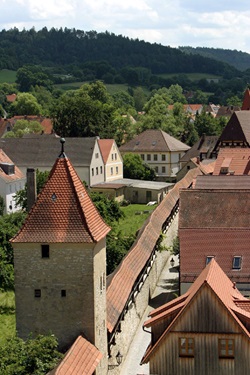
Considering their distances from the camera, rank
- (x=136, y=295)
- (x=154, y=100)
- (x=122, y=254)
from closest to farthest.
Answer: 1. (x=136, y=295)
2. (x=122, y=254)
3. (x=154, y=100)

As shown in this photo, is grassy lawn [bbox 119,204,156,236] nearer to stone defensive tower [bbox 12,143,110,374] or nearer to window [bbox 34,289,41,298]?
stone defensive tower [bbox 12,143,110,374]

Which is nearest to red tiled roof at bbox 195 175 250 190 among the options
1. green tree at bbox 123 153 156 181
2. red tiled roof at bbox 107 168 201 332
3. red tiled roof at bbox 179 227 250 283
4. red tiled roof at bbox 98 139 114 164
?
red tiled roof at bbox 107 168 201 332

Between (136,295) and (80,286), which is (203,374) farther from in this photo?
(136,295)

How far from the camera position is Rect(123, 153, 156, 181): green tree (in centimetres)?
9094

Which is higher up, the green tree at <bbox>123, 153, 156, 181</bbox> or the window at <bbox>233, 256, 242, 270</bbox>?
the window at <bbox>233, 256, 242, 270</bbox>

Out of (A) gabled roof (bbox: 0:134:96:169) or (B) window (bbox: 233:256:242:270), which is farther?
(A) gabled roof (bbox: 0:134:96:169)

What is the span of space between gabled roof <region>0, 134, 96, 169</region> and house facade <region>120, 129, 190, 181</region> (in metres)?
14.3

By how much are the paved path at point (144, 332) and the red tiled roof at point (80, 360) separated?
5604mm

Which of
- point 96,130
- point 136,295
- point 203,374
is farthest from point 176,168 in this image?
point 203,374

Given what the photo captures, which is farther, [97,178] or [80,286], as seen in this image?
[97,178]

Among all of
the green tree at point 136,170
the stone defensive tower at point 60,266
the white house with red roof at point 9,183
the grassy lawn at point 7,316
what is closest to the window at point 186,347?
the stone defensive tower at point 60,266

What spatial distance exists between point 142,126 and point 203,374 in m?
88.5

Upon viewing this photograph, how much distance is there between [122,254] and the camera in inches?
1741

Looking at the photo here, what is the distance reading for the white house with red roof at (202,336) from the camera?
24375 mm
